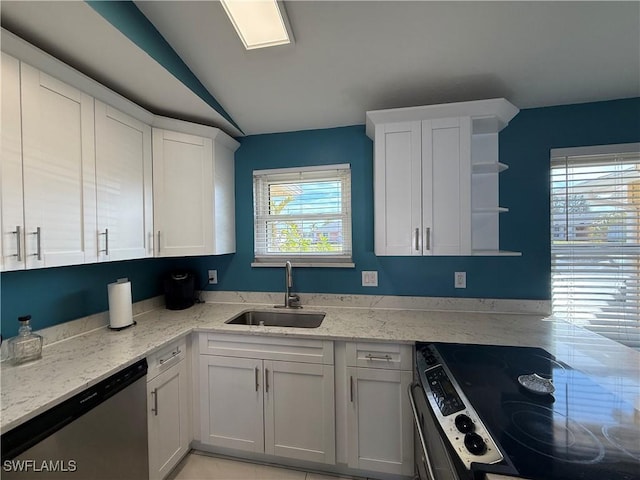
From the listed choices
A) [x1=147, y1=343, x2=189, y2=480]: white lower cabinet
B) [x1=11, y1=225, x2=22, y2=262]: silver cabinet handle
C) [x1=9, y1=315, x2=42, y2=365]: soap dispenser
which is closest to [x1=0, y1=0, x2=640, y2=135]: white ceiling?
[x1=11, y1=225, x2=22, y2=262]: silver cabinet handle

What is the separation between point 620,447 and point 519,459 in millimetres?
308

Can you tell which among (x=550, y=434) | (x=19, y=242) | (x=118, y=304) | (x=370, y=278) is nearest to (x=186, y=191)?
(x=118, y=304)

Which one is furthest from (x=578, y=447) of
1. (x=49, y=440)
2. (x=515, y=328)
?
(x=49, y=440)

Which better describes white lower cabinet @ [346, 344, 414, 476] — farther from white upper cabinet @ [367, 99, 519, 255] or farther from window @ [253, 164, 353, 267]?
window @ [253, 164, 353, 267]

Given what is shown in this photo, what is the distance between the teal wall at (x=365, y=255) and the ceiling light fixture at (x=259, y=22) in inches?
32.8

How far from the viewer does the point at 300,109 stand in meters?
1.99

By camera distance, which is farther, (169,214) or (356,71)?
(169,214)

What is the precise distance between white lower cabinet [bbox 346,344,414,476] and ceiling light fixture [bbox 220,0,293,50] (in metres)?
1.76

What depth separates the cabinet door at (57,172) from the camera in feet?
3.85

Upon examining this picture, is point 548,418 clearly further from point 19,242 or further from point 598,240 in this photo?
point 19,242

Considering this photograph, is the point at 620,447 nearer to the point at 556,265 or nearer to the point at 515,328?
the point at 515,328

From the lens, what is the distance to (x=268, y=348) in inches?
66.1

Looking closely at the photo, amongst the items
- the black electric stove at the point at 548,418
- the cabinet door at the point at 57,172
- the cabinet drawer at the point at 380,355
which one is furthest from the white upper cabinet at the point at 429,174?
the cabinet door at the point at 57,172

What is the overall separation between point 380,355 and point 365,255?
82cm
